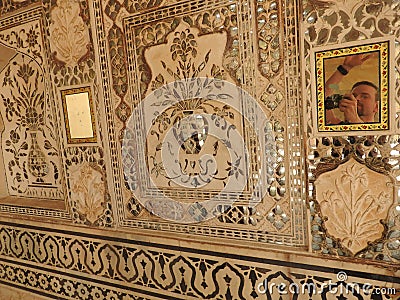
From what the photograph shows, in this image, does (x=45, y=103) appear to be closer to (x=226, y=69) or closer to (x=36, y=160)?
(x=36, y=160)

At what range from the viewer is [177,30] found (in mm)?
865

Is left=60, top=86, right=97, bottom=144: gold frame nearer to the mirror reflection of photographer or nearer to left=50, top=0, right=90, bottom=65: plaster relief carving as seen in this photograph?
left=50, top=0, right=90, bottom=65: plaster relief carving

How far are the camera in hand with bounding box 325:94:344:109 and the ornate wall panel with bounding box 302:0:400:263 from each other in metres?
0.04

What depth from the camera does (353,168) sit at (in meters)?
0.69

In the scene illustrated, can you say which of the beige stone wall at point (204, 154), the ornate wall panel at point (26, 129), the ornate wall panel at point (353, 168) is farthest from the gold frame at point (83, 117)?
the ornate wall panel at point (353, 168)

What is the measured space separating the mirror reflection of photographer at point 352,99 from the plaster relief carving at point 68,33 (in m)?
0.75

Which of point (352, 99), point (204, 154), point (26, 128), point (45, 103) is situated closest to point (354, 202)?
point (352, 99)

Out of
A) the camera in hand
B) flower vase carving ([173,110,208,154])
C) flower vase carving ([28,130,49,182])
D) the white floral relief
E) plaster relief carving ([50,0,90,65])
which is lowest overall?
the white floral relief

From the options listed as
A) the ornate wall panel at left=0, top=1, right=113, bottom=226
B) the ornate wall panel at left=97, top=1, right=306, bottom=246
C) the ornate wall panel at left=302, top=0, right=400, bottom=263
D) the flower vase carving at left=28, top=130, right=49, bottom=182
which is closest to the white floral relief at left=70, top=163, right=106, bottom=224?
the ornate wall panel at left=0, top=1, right=113, bottom=226

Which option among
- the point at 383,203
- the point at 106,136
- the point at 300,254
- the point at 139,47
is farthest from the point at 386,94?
the point at 106,136

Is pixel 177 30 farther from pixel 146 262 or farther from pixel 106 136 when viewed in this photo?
pixel 146 262

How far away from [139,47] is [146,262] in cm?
66

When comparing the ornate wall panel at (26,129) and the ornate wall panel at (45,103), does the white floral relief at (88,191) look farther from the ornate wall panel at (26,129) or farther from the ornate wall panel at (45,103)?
the ornate wall panel at (26,129)

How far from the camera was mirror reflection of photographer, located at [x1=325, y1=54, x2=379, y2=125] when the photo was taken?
2.15 ft
